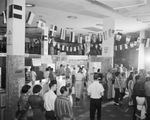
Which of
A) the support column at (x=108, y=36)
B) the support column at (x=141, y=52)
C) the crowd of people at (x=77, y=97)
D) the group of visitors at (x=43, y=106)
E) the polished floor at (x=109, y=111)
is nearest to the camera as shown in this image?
the group of visitors at (x=43, y=106)

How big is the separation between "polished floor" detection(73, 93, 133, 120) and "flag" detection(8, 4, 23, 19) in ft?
11.8

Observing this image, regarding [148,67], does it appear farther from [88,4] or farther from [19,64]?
[19,64]

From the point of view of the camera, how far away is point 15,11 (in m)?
4.49

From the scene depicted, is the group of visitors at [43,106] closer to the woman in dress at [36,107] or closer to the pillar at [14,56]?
the woman in dress at [36,107]

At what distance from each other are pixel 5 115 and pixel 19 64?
1450mm

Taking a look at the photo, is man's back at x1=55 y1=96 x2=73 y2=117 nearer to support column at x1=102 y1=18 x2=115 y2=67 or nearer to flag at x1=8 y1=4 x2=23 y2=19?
flag at x1=8 y1=4 x2=23 y2=19

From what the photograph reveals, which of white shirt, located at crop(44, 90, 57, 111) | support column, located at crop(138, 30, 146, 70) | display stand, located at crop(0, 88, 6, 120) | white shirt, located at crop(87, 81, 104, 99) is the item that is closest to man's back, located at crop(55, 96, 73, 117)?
white shirt, located at crop(44, 90, 57, 111)

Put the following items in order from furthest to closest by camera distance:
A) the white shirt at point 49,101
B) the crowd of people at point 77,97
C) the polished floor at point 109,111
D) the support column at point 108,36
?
the support column at point 108,36 → the polished floor at point 109,111 → the white shirt at point 49,101 → the crowd of people at point 77,97

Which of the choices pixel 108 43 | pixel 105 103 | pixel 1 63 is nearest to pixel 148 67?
pixel 108 43

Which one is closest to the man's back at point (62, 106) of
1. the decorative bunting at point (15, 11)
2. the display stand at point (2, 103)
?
the display stand at point (2, 103)

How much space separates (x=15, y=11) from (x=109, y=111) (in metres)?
4.64

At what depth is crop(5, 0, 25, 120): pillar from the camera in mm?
4445

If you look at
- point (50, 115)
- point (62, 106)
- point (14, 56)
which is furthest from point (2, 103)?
point (62, 106)

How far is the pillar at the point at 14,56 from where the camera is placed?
4445 mm
